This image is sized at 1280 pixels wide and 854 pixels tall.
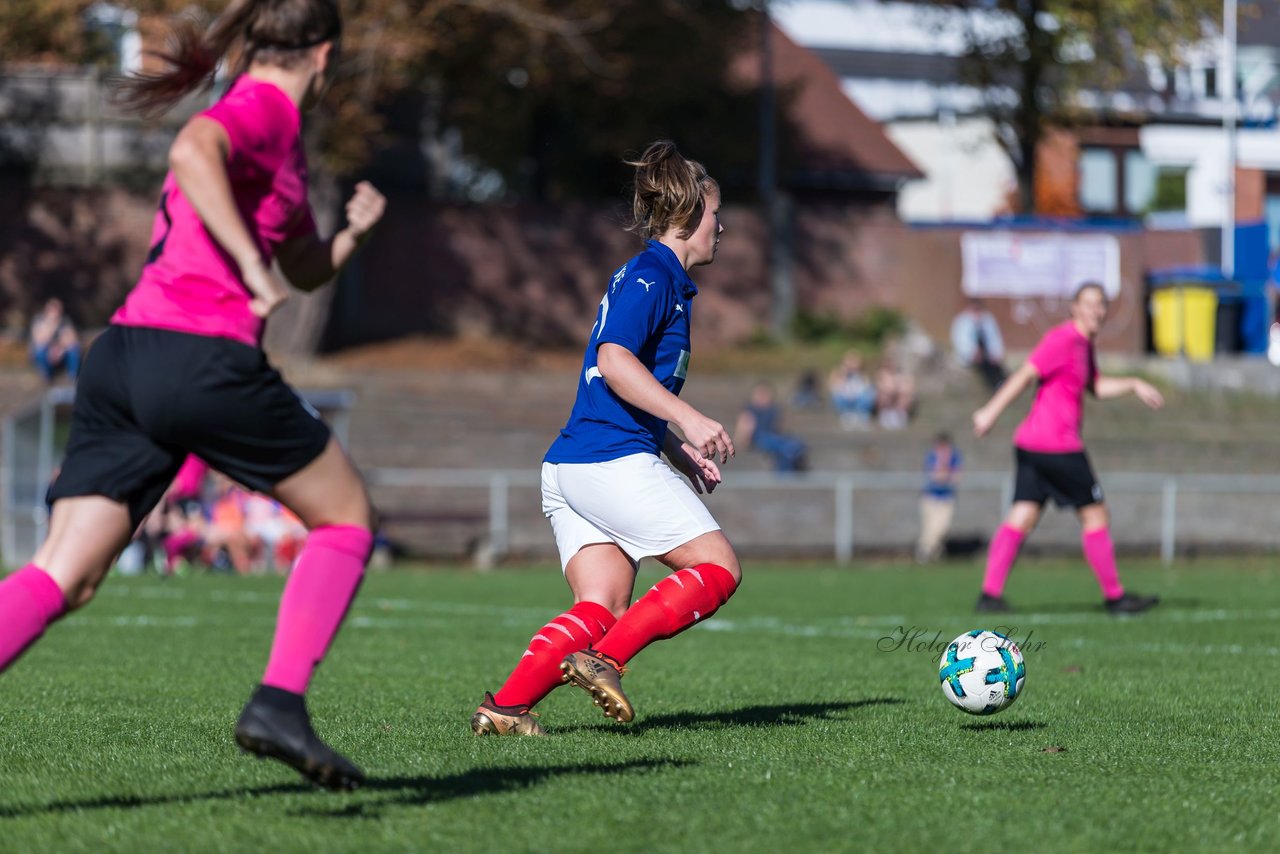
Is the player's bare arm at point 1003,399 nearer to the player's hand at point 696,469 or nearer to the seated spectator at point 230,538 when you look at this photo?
the player's hand at point 696,469

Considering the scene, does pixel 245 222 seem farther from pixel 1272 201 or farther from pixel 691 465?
pixel 1272 201

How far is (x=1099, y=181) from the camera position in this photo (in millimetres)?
54031

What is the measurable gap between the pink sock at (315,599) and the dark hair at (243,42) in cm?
120

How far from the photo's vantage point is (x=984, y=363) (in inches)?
1153

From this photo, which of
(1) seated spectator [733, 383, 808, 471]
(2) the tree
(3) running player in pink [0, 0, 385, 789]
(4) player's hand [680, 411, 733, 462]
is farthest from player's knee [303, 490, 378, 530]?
(2) the tree

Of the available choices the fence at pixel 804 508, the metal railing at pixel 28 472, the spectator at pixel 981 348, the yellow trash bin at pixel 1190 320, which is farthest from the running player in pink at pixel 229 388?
the yellow trash bin at pixel 1190 320

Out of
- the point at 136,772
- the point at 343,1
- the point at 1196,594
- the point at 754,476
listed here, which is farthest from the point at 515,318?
the point at 136,772

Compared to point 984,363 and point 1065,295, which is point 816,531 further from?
point 1065,295

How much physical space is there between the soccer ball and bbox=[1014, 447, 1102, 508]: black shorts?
5708 mm

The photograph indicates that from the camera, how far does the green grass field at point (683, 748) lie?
4.50 meters

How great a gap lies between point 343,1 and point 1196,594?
667 inches

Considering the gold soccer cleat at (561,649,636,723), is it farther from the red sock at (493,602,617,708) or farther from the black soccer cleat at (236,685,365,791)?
the black soccer cleat at (236,685,365,791)

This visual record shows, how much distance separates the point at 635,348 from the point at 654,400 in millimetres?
316

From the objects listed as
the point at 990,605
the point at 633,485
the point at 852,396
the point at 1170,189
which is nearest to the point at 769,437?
the point at 852,396
